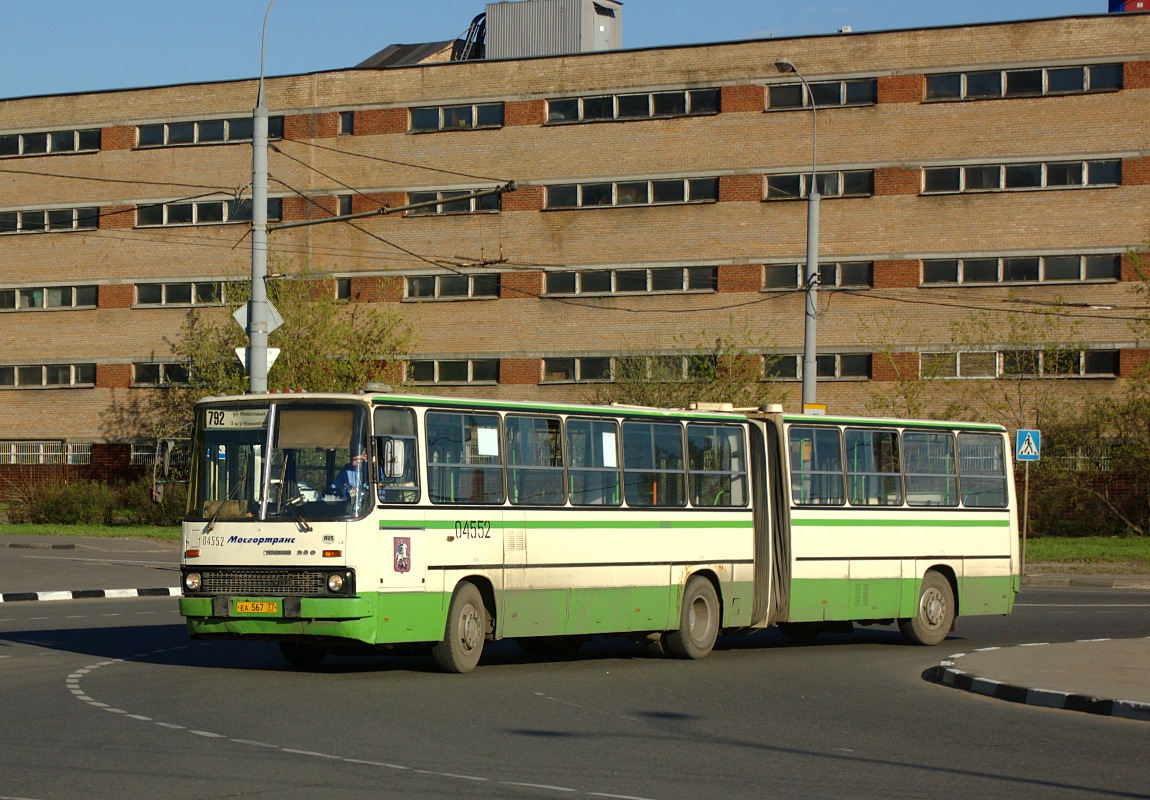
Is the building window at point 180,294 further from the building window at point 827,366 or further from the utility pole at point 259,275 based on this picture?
the utility pole at point 259,275

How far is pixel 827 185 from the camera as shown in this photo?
50.2 m

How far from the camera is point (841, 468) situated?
63.9 ft

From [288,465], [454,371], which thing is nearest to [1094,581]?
[288,465]

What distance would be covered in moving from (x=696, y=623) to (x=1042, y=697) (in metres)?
5.00

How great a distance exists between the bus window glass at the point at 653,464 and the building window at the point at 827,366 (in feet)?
106

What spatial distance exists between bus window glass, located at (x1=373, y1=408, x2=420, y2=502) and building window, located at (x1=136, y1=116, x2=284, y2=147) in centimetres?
4307

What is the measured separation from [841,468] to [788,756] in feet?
29.7

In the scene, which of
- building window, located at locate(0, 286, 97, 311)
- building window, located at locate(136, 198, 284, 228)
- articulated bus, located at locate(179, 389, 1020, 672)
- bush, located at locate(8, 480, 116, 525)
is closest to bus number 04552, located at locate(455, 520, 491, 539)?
articulated bus, located at locate(179, 389, 1020, 672)

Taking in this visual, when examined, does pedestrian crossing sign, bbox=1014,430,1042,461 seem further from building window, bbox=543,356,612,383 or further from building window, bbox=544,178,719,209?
building window, bbox=543,356,612,383

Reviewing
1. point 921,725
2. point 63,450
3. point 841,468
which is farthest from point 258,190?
point 63,450

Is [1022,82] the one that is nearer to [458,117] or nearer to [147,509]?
[458,117]

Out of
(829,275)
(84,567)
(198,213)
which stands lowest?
(84,567)

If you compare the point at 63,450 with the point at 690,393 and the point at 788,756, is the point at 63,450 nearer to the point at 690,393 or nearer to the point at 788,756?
the point at 690,393

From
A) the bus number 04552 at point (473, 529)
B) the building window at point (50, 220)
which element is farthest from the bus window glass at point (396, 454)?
the building window at point (50, 220)
